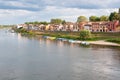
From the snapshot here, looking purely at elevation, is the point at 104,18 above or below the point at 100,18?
below

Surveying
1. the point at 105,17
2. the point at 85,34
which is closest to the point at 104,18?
the point at 105,17

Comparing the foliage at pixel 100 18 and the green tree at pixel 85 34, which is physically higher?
the foliage at pixel 100 18

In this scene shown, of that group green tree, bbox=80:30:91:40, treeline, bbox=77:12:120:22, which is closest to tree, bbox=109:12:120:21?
treeline, bbox=77:12:120:22

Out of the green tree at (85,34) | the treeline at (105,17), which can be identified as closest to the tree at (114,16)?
the treeline at (105,17)

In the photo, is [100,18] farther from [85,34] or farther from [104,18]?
[85,34]

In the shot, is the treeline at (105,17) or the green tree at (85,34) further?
the treeline at (105,17)

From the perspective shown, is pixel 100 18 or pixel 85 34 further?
pixel 100 18

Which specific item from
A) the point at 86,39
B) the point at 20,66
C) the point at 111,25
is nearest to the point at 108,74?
the point at 20,66

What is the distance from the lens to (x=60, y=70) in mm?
32312

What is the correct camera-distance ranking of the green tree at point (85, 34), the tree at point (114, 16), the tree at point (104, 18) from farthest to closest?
the tree at point (104, 18) → the tree at point (114, 16) → the green tree at point (85, 34)

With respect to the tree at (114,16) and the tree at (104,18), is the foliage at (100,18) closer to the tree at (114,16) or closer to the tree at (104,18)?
the tree at (104,18)

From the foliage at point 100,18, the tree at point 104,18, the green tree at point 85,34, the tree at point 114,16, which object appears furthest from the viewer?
the foliage at point 100,18

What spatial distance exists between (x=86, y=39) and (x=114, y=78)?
5364 cm

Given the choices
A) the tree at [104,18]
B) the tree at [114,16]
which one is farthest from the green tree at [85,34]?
the tree at [104,18]
